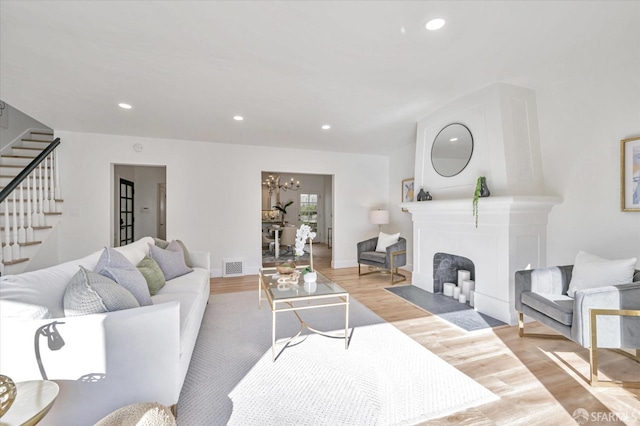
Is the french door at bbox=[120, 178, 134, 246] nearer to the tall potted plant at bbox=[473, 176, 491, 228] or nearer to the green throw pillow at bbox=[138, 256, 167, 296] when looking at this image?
the green throw pillow at bbox=[138, 256, 167, 296]

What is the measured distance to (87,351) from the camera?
4.65ft

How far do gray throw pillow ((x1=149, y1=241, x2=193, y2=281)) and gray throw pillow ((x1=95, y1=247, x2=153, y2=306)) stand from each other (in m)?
0.97

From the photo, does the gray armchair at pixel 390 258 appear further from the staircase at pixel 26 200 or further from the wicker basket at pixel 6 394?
the staircase at pixel 26 200

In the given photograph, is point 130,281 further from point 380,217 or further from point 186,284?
point 380,217

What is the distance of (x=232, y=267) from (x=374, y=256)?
2.66 meters

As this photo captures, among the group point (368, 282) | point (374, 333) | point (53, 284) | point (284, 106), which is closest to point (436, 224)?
point (368, 282)

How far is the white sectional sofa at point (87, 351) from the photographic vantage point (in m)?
1.36

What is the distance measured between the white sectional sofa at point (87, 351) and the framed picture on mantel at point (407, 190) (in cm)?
488

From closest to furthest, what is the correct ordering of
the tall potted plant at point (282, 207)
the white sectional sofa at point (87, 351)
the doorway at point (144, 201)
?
the white sectional sofa at point (87, 351)
the doorway at point (144, 201)
the tall potted plant at point (282, 207)

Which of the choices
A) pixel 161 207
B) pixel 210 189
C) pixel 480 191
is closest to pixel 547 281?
pixel 480 191

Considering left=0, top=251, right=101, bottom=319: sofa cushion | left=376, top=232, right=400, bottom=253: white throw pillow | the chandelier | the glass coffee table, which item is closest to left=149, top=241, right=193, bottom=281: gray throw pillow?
the glass coffee table

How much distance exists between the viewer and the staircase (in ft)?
11.1

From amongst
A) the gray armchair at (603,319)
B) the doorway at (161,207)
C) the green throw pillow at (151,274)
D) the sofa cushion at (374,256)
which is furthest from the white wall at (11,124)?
the gray armchair at (603,319)

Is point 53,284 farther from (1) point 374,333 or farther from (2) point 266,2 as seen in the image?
(1) point 374,333
